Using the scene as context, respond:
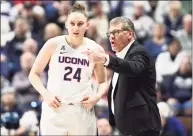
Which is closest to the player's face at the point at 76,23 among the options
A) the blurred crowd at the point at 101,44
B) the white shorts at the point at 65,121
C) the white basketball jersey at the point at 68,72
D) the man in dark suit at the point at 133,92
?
the white basketball jersey at the point at 68,72

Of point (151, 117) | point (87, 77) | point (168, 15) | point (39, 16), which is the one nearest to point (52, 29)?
point (39, 16)

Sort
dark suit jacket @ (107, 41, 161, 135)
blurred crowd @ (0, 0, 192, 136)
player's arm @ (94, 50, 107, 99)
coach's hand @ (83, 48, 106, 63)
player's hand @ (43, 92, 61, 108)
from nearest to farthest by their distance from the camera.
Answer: coach's hand @ (83, 48, 106, 63) → dark suit jacket @ (107, 41, 161, 135) → player's hand @ (43, 92, 61, 108) → player's arm @ (94, 50, 107, 99) → blurred crowd @ (0, 0, 192, 136)

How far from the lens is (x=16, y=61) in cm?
850

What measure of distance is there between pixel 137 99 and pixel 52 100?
756mm

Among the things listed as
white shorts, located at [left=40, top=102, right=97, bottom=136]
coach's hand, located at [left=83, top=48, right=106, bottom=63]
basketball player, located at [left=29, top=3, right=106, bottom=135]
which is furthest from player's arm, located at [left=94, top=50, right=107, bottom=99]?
coach's hand, located at [left=83, top=48, right=106, bottom=63]

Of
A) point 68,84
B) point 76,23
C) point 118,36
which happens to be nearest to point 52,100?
point 68,84

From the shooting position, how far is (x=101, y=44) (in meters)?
8.26

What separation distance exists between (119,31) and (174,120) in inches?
125

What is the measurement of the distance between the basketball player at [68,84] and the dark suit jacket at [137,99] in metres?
0.39

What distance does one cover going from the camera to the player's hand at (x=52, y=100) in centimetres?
456

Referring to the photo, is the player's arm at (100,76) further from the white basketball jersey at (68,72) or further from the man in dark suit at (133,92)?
the man in dark suit at (133,92)

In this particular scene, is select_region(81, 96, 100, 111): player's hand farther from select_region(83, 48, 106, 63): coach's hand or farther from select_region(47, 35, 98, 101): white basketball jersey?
select_region(83, 48, 106, 63): coach's hand

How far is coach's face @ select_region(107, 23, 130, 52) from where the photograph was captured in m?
4.32

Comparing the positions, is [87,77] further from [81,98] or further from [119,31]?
[119,31]
